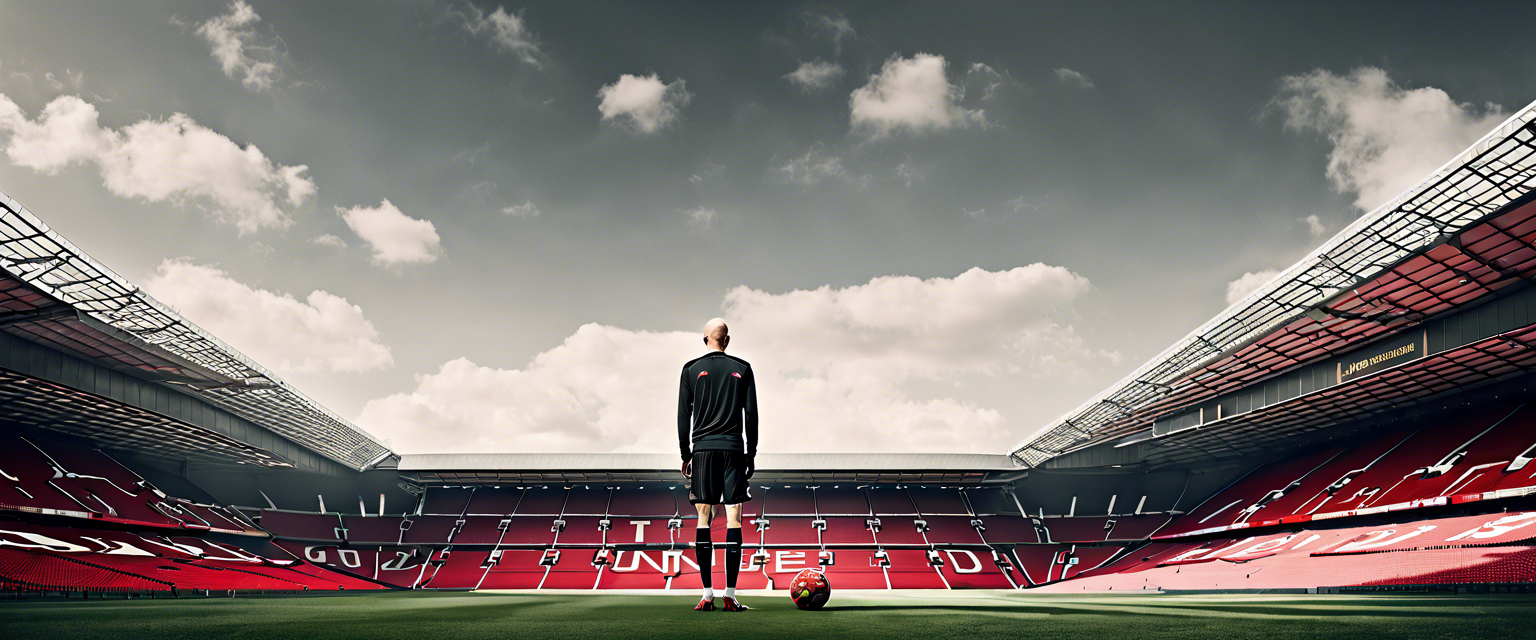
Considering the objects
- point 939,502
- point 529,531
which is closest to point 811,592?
point 529,531

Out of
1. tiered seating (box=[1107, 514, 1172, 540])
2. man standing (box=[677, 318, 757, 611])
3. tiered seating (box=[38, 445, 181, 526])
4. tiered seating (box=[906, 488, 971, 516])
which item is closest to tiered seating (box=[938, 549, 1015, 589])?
tiered seating (box=[906, 488, 971, 516])

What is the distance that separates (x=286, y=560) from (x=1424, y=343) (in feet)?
156

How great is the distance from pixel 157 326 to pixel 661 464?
26915mm

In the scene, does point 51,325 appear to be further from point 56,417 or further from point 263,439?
point 263,439

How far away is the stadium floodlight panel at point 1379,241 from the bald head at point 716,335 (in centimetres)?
1672

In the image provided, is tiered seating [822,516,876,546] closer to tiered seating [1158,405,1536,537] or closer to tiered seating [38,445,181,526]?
tiered seating [1158,405,1536,537]

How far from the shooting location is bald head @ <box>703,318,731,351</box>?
7664 mm

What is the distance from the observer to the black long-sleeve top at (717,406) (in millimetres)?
7273

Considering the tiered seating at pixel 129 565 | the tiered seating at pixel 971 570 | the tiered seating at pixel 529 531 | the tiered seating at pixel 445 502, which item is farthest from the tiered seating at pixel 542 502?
the tiered seating at pixel 971 570

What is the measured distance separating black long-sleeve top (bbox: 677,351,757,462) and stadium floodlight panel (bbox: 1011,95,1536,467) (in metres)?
16.8

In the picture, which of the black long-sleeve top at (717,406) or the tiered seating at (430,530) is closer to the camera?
the black long-sleeve top at (717,406)

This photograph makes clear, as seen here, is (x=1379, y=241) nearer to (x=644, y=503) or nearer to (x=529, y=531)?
(x=644, y=503)

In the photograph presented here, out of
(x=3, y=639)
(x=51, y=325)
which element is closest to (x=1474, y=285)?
(x=3, y=639)

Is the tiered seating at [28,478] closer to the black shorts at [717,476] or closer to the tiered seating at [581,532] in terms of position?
the tiered seating at [581,532]
